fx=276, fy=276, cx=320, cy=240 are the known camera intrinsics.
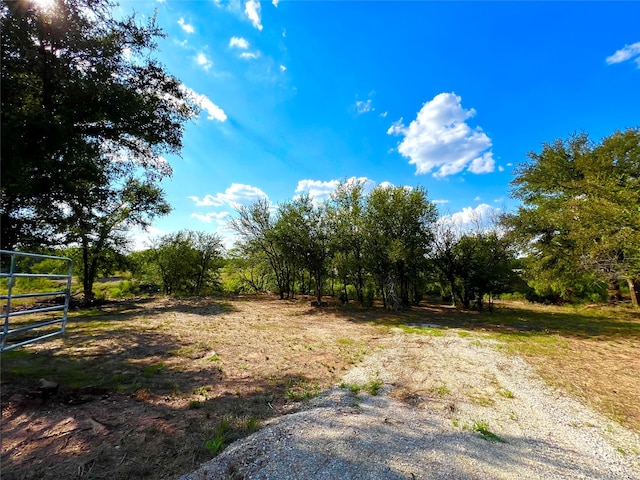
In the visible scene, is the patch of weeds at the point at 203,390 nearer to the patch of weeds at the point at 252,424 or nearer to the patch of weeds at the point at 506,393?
the patch of weeds at the point at 252,424

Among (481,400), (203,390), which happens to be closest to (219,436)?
(203,390)

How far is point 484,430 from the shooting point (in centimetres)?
349

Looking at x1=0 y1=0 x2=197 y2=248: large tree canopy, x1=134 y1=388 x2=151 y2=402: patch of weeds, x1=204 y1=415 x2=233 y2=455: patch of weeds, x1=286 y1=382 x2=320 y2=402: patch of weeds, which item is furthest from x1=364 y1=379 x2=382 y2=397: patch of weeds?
x1=0 y1=0 x2=197 y2=248: large tree canopy

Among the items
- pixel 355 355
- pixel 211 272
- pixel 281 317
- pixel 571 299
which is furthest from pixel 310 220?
pixel 571 299

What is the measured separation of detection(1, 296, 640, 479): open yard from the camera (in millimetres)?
2732

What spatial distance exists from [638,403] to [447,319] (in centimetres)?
851

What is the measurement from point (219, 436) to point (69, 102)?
6.02 meters

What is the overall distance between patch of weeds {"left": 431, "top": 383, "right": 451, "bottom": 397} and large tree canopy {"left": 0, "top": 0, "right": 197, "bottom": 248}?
7542mm

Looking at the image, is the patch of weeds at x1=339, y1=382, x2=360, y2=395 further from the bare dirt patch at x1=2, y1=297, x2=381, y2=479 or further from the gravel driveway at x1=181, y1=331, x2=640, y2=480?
the bare dirt patch at x1=2, y1=297, x2=381, y2=479

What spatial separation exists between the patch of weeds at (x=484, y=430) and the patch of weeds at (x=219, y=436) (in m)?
3.07

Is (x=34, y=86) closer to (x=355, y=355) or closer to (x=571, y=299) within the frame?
(x=355, y=355)

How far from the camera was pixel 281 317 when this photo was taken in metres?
12.7

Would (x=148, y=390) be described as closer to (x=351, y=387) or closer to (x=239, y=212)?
(x=351, y=387)

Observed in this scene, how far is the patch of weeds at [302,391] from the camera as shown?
4.38m
